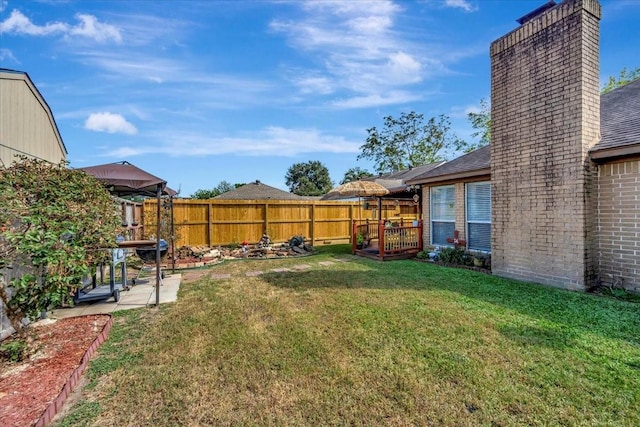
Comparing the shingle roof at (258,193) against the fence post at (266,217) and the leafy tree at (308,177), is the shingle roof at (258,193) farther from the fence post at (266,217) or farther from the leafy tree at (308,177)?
the leafy tree at (308,177)

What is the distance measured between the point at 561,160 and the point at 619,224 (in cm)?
145

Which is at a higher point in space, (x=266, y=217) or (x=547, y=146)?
(x=547, y=146)

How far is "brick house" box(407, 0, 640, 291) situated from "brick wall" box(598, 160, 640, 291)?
1 centimetres

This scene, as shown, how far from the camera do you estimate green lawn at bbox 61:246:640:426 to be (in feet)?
7.48

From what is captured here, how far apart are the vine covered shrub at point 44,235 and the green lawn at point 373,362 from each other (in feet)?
3.08

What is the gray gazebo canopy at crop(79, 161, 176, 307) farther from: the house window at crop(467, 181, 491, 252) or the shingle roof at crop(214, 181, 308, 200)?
the shingle roof at crop(214, 181, 308, 200)

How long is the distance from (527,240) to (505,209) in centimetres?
82

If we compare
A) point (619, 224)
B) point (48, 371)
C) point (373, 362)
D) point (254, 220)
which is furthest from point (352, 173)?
point (48, 371)

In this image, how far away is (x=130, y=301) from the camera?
530 cm

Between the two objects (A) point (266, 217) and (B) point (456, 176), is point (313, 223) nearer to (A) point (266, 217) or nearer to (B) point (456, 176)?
(A) point (266, 217)

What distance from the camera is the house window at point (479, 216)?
783 centimetres

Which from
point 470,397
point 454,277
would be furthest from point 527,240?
point 470,397

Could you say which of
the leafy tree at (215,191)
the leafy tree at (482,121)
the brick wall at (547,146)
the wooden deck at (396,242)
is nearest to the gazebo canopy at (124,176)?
the wooden deck at (396,242)

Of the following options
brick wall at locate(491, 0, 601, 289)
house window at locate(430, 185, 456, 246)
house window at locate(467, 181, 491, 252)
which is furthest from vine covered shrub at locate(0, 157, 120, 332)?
house window at locate(430, 185, 456, 246)
